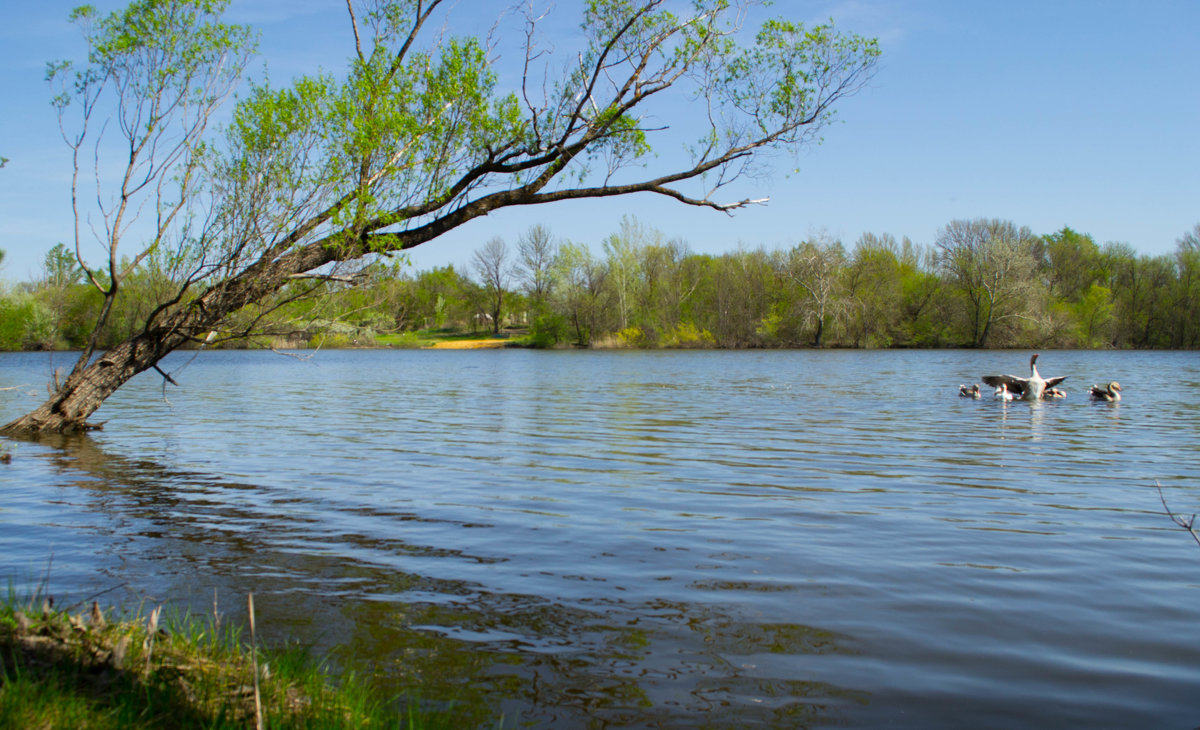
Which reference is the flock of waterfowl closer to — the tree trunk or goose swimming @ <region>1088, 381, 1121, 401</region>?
goose swimming @ <region>1088, 381, 1121, 401</region>

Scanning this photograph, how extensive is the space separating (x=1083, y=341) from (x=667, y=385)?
208ft

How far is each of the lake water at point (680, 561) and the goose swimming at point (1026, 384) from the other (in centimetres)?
751

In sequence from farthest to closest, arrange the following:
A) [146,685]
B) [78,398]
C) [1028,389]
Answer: [1028,389], [78,398], [146,685]

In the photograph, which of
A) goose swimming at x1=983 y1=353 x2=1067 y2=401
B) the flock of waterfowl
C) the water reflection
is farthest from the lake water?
goose swimming at x1=983 y1=353 x2=1067 y2=401

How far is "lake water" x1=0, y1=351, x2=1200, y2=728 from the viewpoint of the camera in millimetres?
4570

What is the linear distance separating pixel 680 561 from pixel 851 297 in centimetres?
7808

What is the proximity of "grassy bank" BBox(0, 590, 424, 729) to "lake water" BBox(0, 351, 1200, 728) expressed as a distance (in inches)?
29.2

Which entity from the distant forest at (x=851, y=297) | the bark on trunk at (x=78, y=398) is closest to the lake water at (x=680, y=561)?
the bark on trunk at (x=78, y=398)

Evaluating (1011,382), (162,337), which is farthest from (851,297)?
(162,337)

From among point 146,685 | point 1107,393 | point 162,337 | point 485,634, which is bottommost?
point 485,634

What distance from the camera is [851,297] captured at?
80438 mm

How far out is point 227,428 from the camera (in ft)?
59.7

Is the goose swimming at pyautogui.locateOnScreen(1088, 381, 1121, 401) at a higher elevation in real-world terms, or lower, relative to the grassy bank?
higher

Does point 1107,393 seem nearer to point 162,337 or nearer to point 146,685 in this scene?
point 162,337
